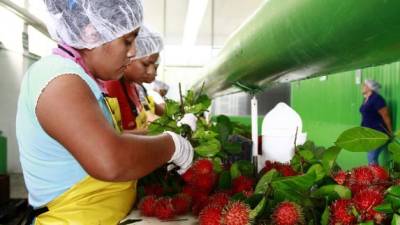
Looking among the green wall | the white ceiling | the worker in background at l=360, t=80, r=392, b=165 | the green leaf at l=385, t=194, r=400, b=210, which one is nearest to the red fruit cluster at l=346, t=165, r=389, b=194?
the green leaf at l=385, t=194, r=400, b=210

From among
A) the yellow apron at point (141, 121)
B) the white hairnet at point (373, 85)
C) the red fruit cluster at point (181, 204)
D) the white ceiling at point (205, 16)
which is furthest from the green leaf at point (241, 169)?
the white ceiling at point (205, 16)

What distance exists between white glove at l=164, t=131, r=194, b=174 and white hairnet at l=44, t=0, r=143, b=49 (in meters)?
0.25

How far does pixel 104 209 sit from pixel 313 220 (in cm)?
44

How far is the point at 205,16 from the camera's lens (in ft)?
24.9

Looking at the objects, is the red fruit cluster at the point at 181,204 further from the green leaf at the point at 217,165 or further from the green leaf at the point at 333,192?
the green leaf at the point at 333,192

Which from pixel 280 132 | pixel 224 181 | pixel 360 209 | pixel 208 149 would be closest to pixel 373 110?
pixel 280 132

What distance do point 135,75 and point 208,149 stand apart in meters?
0.95

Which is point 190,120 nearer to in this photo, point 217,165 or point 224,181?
point 217,165

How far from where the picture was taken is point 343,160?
433 centimetres

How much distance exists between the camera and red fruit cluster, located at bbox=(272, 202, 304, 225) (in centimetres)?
63

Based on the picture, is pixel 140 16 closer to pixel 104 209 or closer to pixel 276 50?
pixel 276 50

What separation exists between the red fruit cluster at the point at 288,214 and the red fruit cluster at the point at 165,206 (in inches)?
10.1

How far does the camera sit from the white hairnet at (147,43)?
187 cm

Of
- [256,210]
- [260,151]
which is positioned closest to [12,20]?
[260,151]
